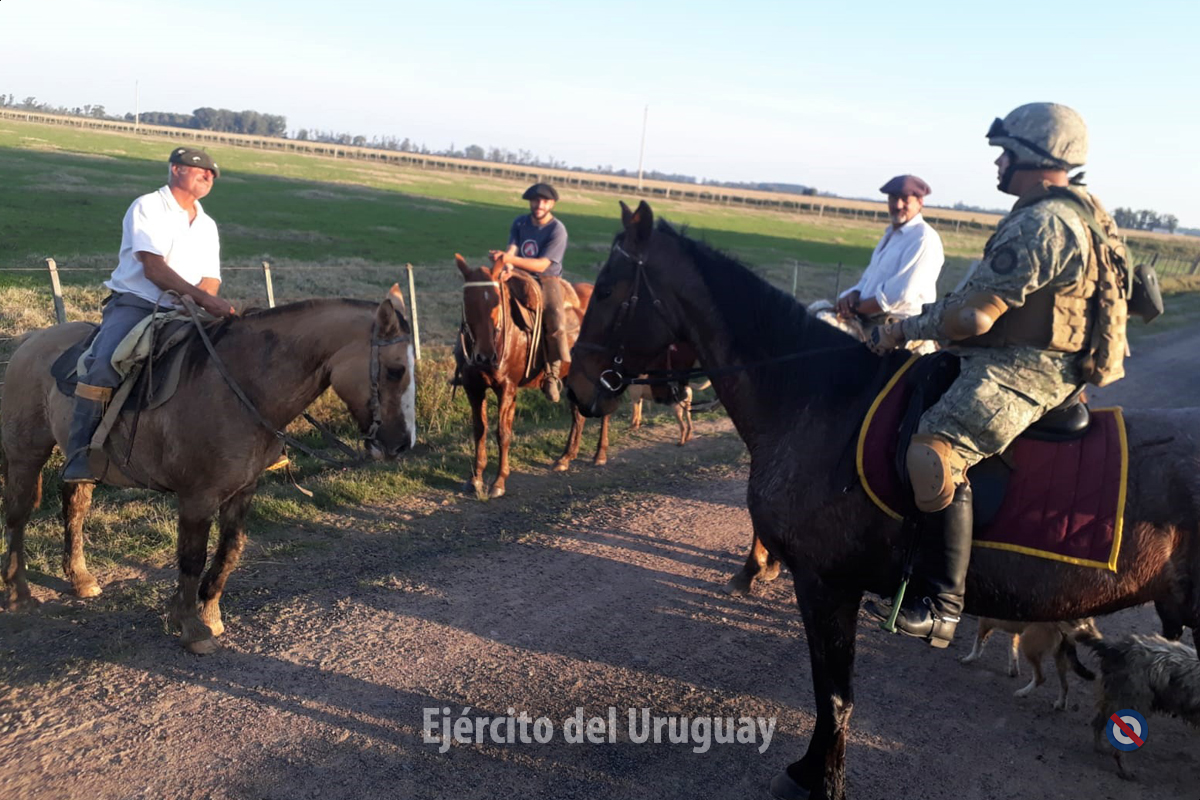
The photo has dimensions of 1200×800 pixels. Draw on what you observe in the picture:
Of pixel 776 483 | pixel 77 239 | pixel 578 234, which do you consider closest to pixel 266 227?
pixel 77 239

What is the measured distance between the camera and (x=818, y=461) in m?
3.99

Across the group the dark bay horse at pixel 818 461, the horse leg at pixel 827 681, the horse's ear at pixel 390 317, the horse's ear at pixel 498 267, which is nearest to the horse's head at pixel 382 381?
the horse's ear at pixel 390 317

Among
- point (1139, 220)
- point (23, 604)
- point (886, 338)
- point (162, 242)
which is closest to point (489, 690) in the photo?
point (886, 338)

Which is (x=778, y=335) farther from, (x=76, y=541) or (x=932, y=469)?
(x=76, y=541)

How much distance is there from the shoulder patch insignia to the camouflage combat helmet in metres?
0.51

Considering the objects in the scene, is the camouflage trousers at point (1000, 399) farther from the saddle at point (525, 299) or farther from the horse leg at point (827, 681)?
the saddle at point (525, 299)

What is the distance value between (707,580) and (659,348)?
2.79 m

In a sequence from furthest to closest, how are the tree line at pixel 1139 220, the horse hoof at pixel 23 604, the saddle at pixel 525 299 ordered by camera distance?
1. the tree line at pixel 1139 220
2. the saddle at pixel 525 299
3. the horse hoof at pixel 23 604

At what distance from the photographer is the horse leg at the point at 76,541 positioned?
575 centimetres

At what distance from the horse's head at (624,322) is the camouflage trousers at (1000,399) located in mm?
1580

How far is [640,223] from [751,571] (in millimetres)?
3288

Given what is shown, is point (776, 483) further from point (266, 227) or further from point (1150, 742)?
point (266, 227)

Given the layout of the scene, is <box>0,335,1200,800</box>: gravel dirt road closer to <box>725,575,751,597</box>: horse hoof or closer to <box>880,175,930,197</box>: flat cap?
<box>725,575,751,597</box>: horse hoof

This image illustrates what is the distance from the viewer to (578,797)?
4.00 metres
